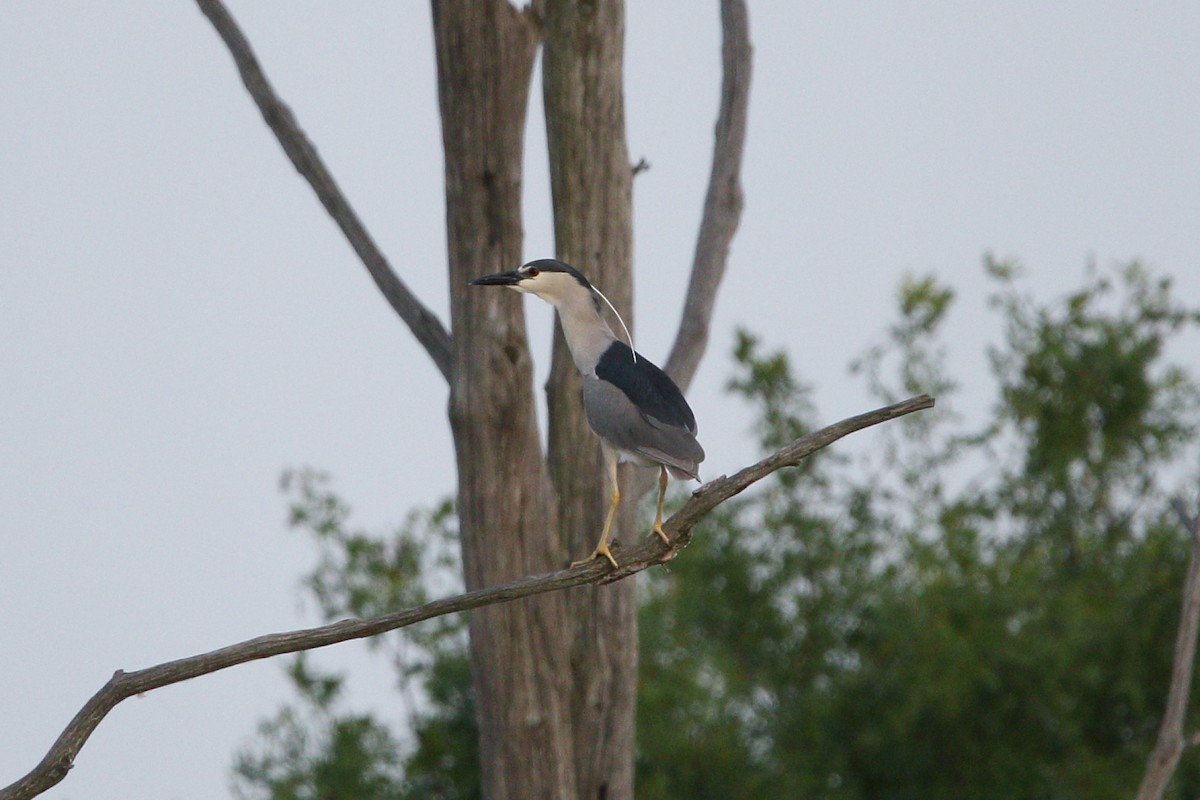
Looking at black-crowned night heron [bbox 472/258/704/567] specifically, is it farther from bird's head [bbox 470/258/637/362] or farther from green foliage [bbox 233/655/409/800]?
green foliage [bbox 233/655/409/800]

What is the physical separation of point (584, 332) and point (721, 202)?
99.9 inches

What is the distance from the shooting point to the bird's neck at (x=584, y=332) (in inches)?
159

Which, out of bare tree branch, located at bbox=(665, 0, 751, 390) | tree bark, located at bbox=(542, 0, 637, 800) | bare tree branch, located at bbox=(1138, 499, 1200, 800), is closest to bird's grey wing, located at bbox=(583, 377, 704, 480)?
tree bark, located at bbox=(542, 0, 637, 800)

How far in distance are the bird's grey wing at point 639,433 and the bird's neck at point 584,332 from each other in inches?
7.7

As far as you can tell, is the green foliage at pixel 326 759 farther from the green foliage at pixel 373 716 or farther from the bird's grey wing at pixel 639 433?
the bird's grey wing at pixel 639 433

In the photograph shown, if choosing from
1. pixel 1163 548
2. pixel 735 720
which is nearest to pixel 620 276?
→ pixel 735 720

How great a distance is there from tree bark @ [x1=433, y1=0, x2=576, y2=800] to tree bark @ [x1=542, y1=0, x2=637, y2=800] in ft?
0.58

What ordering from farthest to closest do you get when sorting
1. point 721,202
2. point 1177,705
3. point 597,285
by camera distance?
1. point 721,202
2. point 1177,705
3. point 597,285

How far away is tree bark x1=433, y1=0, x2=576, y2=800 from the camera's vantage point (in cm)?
547

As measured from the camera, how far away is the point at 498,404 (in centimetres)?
548

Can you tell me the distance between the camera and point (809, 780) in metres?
9.77

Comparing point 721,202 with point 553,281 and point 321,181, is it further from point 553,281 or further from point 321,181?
point 553,281

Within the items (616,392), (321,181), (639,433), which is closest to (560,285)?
(616,392)

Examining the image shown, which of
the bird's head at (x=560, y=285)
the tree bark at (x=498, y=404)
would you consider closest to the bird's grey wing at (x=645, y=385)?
the bird's head at (x=560, y=285)
